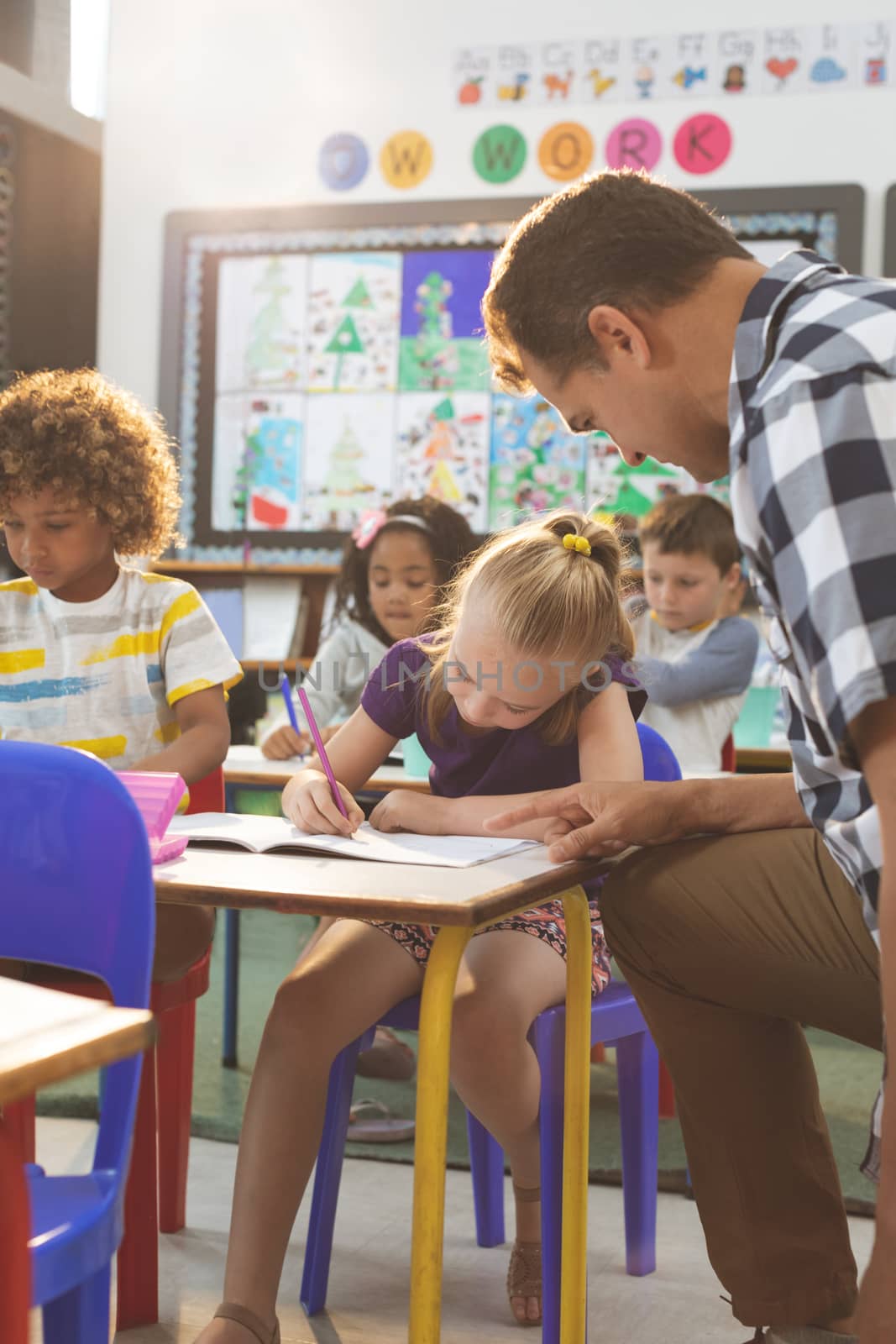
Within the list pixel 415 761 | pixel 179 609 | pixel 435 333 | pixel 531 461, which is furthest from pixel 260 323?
pixel 179 609

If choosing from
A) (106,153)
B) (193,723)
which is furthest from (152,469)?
(106,153)

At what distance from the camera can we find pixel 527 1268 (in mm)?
1631

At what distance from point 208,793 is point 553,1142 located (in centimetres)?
71

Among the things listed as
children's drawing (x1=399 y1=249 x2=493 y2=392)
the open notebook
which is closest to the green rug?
the open notebook

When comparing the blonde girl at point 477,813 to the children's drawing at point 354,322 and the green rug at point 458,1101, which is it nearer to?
the green rug at point 458,1101

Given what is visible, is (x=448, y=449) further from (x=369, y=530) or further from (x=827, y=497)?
(x=827, y=497)

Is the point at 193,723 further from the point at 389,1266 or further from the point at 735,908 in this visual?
the point at 735,908

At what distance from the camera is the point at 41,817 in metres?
1.12

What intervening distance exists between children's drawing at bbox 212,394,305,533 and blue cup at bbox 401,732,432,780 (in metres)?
1.89

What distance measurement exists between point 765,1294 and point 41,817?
775mm

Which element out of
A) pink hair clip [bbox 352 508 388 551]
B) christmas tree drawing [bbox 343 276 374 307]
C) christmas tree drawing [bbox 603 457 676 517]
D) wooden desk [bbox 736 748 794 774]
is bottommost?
wooden desk [bbox 736 748 794 774]

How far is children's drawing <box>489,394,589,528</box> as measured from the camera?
392cm

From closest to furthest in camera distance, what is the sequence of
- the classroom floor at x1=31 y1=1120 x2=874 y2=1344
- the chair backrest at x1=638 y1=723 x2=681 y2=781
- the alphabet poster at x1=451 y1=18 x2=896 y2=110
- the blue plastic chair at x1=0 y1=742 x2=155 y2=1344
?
the blue plastic chair at x1=0 y1=742 x2=155 y2=1344, the classroom floor at x1=31 y1=1120 x2=874 y2=1344, the chair backrest at x1=638 y1=723 x2=681 y2=781, the alphabet poster at x1=451 y1=18 x2=896 y2=110

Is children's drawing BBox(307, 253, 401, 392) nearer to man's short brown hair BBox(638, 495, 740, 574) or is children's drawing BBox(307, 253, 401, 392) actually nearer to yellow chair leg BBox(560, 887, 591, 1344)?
man's short brown hair BBox(638, 495, 740, 574)
